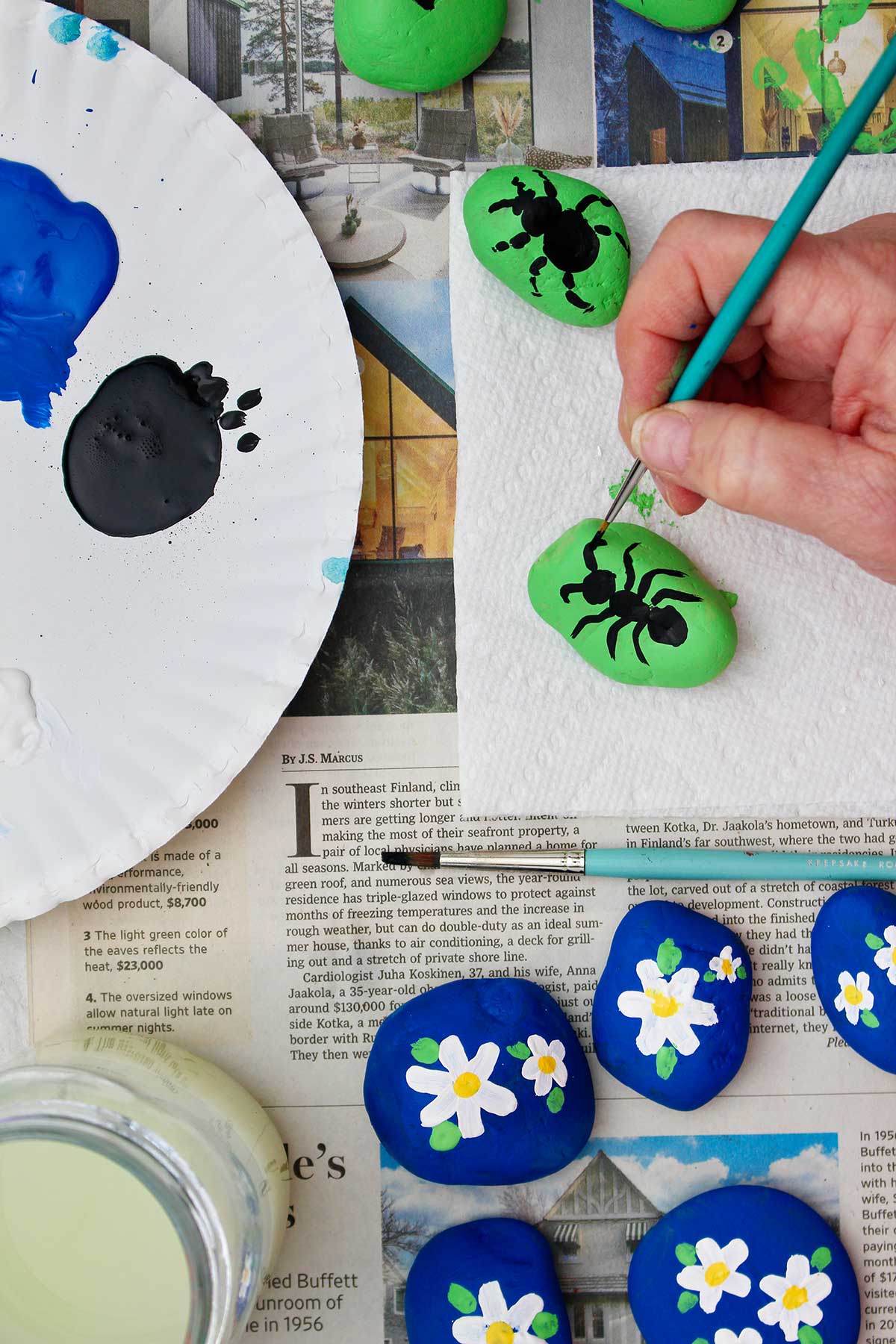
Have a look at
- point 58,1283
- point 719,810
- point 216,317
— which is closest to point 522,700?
point 719,810

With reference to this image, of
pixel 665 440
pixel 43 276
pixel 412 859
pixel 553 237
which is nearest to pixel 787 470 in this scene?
pixel 665 440

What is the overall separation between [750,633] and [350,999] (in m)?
0.30

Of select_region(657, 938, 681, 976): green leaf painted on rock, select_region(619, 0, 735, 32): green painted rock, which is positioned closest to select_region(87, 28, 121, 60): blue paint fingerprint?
select_region(619, 0, 735, 32): green painted rock

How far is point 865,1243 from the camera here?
57 cm

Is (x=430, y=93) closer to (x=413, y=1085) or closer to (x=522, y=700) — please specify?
(x=522, y=700)

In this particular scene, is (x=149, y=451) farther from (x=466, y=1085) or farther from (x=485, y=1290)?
(x=485, y=1290)

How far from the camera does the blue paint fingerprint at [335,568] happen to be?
534 mm

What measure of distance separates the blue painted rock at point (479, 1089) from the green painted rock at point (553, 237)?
1.20 ft

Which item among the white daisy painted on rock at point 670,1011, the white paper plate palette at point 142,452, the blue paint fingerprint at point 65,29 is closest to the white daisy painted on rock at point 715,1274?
the white daisy painted on rock at point 670,1011

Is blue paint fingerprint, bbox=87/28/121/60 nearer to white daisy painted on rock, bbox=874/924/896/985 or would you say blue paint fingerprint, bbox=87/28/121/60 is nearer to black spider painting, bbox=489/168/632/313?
black spider painting, bbox=489/168/632/313

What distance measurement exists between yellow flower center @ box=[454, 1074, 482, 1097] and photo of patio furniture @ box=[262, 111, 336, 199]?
486 millimetres

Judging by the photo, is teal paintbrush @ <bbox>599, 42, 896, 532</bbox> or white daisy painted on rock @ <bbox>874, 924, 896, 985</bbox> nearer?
teal paintbrush @ <bbox>599, 42, 896, 532</bbox>

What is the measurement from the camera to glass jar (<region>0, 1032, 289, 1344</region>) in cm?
49

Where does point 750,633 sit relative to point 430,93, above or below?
below
